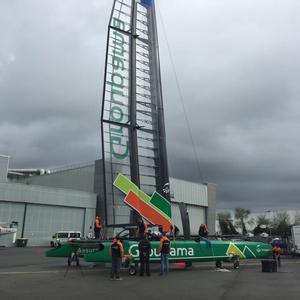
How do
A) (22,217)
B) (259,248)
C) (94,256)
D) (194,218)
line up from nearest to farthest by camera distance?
(94,256), (259,248), (22,217), (194,218)

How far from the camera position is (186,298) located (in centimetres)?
999

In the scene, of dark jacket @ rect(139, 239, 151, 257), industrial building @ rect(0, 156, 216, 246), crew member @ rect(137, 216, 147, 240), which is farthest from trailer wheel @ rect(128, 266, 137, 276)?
industrial building @ rect(0, 156, 216, 246)

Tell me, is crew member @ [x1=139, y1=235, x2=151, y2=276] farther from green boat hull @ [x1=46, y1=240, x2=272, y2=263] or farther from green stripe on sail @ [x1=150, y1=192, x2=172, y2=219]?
green stripe on sail @ [x1=150, y1=192, x2=172, y2=219]

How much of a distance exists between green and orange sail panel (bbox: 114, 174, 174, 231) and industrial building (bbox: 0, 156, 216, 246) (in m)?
25.5

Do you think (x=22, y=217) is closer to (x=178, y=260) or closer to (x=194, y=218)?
(x=194, y=218)

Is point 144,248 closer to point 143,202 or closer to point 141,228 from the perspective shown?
point 141,228

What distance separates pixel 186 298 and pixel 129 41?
37.9ft

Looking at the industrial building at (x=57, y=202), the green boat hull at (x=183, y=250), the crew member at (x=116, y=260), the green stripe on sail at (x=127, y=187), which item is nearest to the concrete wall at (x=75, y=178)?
the industrial building at (x=57, y=202)

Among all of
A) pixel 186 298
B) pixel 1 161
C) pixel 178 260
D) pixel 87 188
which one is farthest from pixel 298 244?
pixel 1 161

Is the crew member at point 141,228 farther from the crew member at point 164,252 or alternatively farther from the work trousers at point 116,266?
the work trousers at point 116,266

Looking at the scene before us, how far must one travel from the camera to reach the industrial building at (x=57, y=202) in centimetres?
4850

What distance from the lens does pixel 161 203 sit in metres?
17.0

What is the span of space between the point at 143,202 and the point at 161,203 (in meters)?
0.76

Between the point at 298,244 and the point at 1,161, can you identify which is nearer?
the point at 298,244
